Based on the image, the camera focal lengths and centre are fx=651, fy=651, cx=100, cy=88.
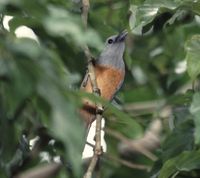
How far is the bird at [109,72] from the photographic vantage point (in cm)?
370

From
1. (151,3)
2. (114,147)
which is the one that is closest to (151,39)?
(114,147)

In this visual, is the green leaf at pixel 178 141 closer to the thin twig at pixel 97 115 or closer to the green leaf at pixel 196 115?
the thin twig at pixel 97 115

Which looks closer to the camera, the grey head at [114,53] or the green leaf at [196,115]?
the green leaf at [196,115]

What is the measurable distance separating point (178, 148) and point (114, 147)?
143cm

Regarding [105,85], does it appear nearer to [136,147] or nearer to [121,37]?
[121,37]

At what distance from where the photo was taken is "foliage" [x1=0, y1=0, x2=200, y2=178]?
132 cm

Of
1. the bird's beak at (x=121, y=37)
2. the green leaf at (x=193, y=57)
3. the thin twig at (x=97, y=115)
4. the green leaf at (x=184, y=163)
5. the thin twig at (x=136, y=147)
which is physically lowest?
the thin twig at (x=136, y=147)

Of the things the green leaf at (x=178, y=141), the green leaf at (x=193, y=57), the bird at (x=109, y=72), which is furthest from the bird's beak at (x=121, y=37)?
the green leaf at (x=193, y=57)

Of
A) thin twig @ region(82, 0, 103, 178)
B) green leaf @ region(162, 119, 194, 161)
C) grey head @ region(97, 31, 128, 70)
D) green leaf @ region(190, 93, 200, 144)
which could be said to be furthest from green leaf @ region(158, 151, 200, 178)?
grey head @ region(97, 31, 128, 70)

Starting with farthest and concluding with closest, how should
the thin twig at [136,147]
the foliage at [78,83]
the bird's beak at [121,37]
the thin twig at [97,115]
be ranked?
the thin twig at [136,147] → the bird's beak at [121,37] → the thin twig at [97,115] → the foliage at [78,83]

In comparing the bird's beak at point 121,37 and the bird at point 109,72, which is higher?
the bird's beak at point 121,37

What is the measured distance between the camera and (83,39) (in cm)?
132

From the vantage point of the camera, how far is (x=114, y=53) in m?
3.97

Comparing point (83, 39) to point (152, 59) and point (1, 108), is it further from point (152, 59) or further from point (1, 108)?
point (152, 59)
